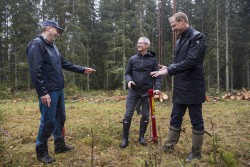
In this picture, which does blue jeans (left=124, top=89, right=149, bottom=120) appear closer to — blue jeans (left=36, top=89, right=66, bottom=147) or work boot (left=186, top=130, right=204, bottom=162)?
work boot (left=186, top=130, right=204, bottom=162)

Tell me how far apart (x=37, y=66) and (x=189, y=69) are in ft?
7.97

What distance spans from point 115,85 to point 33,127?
27623 millimetres

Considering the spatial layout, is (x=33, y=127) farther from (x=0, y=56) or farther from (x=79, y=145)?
(x=0, y=56)

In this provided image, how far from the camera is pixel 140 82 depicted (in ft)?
16.9

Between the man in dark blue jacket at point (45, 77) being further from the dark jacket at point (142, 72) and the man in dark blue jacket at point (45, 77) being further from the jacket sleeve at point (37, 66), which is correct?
the dark jacket at point (142, 72)

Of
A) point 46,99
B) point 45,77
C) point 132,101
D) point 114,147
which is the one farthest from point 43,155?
point 132,101

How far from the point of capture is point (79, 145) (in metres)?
5.28

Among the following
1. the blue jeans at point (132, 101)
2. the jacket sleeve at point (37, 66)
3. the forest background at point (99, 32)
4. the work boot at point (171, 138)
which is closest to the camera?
the jacket sleeve at point (37, 66)

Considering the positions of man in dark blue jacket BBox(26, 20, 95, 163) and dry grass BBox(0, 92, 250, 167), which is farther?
dry grass BBox(0, 92, 250, 167)

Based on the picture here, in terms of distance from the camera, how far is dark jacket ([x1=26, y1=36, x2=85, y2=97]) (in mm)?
3924

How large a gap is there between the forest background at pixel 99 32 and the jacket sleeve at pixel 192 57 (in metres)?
16.0

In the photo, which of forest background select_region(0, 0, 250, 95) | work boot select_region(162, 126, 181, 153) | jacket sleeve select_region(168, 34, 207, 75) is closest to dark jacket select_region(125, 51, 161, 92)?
work boot select_region(162, 126, 181, 153)

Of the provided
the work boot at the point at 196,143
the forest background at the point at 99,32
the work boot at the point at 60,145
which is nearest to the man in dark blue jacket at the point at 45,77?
the work boot at the point at 60,145

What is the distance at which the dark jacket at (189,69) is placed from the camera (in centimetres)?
→ 407
